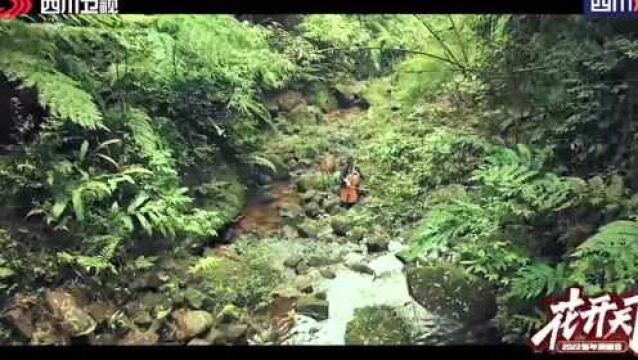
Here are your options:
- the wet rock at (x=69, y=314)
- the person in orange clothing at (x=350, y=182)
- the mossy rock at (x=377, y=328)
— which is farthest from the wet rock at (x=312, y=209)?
the wet rock at (x=69, y=314)

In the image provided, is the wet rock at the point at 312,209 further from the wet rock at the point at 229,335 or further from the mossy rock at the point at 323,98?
the wet rock at the point at 229,335

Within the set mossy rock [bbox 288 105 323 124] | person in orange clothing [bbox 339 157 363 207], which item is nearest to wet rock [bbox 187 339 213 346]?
person in orange clothing [bbox 339 157 363 207]

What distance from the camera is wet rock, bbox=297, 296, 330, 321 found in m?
3.43

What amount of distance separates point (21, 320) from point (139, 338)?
508 mm

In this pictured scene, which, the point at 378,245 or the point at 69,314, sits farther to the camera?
the point at 378,245

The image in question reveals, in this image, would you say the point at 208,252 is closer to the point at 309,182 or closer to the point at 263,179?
the point at 263,179

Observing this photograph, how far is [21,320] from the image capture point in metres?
3.37

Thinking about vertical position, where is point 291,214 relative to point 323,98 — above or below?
below

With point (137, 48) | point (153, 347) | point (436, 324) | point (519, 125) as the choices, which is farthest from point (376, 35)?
point (153, 347)

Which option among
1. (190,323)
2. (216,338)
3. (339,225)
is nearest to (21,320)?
(190,323)

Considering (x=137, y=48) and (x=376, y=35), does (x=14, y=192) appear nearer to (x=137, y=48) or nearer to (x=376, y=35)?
(x=137, y=48)

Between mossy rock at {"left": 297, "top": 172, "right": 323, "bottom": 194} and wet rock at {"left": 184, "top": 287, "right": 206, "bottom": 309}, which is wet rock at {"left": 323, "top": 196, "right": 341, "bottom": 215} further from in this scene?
wet rock at {"left": 184, "top": 287, "right": 206, "bottom": 309}

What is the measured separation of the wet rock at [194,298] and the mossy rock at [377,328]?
0.65 m

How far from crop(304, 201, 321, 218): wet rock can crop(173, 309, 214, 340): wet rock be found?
2.10 feet
